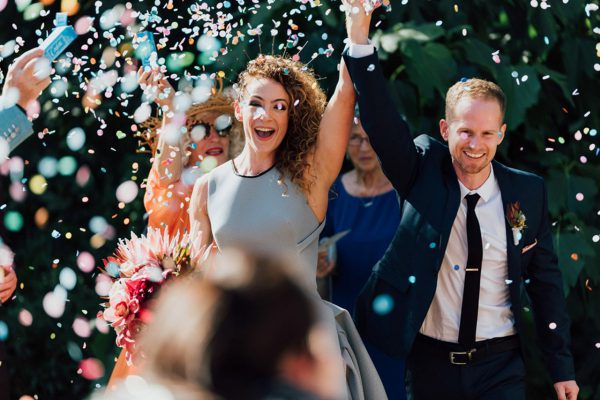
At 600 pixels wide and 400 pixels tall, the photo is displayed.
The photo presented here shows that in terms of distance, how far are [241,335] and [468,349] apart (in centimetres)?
235

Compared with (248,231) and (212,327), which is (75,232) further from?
(212,327)

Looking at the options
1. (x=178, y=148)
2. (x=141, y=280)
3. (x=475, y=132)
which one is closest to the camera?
(x=141, y=280)

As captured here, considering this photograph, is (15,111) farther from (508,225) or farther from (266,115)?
(508,225)

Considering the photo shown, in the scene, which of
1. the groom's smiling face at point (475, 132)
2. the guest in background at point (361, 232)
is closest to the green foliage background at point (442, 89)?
the guest in background at point (361, 232)

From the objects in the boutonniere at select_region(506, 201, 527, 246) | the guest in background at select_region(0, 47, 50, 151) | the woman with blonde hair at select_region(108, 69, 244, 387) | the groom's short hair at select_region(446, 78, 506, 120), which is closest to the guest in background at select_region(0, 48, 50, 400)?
the guest in background at select_region(0, 47, 50, 151)

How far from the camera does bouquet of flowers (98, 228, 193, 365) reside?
3359 mm

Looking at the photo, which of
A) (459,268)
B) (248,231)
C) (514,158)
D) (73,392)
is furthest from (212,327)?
(73,392)

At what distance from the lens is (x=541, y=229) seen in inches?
149

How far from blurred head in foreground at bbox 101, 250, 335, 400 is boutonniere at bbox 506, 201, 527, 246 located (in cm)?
227

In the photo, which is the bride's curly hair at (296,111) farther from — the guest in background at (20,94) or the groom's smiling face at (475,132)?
the guest in background at (20,94)

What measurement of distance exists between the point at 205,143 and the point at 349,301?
→ 100 cm

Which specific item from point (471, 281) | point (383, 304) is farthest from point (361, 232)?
point (471, 281)

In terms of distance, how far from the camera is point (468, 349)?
366 centimetres

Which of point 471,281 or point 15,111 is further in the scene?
point 15,111
